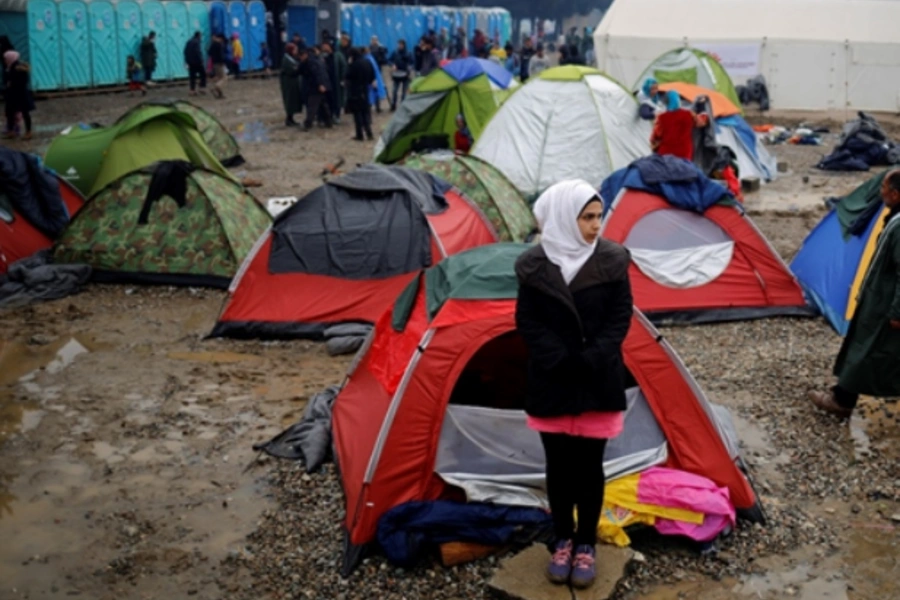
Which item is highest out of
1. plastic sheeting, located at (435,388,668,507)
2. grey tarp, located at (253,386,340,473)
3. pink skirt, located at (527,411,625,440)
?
pink skirt, located at (527,411,625,440)

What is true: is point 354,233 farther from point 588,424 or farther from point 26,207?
point 588,424

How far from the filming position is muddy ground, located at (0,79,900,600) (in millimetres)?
5289

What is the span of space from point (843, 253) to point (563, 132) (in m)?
Answer: 5.84

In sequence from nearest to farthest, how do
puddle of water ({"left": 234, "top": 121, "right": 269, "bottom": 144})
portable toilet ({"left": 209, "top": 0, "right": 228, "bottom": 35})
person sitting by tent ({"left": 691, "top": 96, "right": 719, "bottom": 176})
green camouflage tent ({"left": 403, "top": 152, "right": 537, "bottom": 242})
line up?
green camouflage tent ({"left": 403, "top": 152, "right": 537, "bottom": 242})
person sitting by tent ({"left": 691, "top": 96, "right": 719, "bottom": 176})
puddle of water ({"left": 234, "top": 121, "right": 269, "bottom": 144})
portable toilet ({"left": 209, "top": 0, "right": 228, "bottom": 35})

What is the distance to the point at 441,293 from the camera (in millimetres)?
5898

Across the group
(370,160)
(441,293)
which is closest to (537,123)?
(370,160)

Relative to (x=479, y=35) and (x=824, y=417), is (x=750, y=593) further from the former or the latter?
(x=479, y=35)

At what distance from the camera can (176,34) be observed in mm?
30828

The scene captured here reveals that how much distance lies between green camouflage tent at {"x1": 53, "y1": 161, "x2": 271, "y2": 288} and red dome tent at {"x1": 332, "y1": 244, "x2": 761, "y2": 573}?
459cm

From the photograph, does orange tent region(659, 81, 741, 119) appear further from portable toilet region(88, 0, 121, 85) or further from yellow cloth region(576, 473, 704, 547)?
portable toilet region(88, 0, 121, 85)

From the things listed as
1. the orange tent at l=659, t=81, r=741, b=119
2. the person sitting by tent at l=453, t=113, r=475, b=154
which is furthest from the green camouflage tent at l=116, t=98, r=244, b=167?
the orange tent at l=659, t=81, r=741, b=119

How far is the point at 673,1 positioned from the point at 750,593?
25295 millimetres

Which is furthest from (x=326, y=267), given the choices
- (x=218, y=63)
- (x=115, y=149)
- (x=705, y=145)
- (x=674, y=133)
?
(x=218, y=63)

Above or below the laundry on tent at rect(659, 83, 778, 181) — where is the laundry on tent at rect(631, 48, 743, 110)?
above
